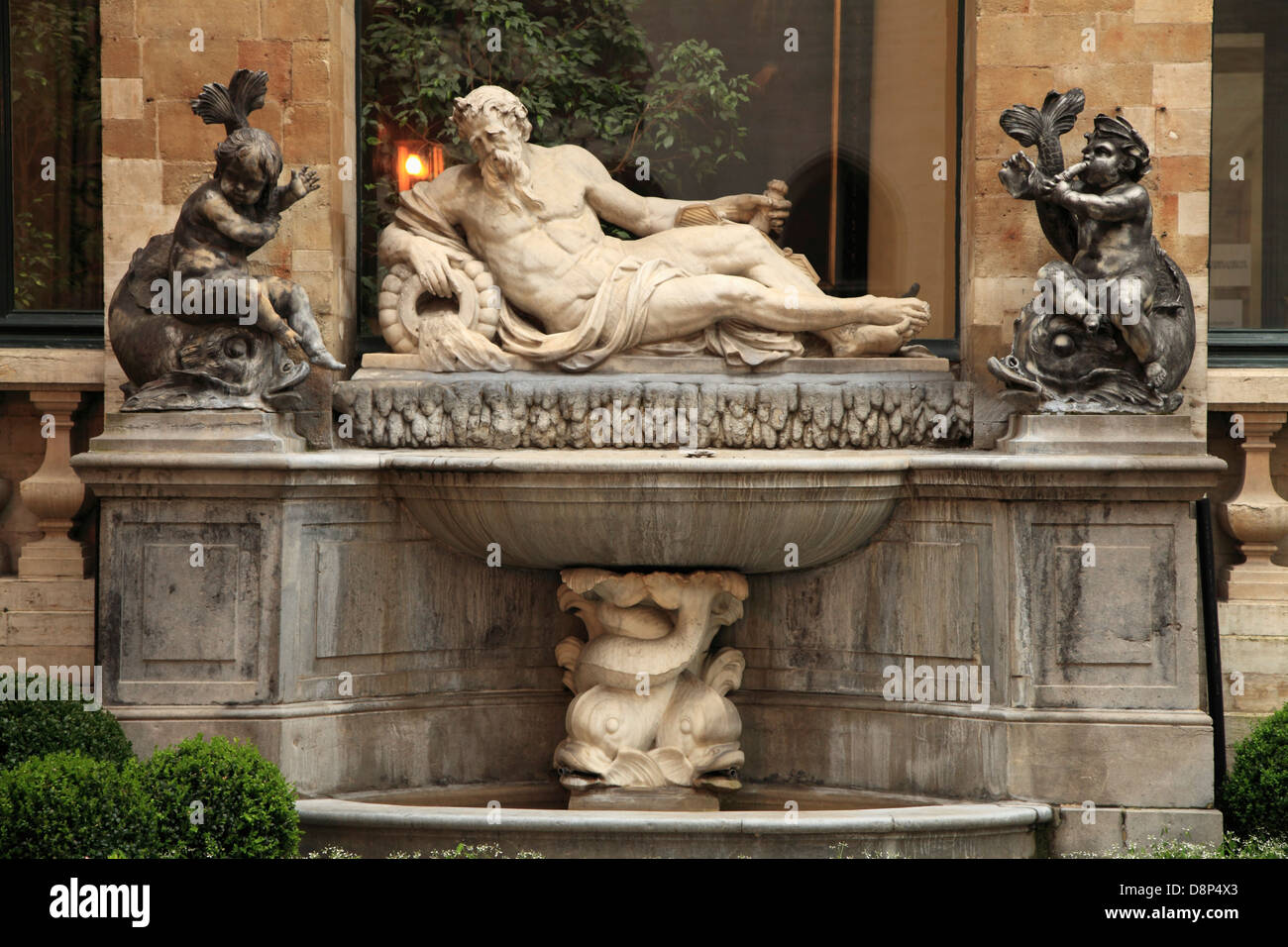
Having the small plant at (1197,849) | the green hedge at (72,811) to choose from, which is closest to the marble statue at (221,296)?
the green hedge at (72,811)

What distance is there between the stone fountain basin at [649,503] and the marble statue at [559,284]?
0.67 meters

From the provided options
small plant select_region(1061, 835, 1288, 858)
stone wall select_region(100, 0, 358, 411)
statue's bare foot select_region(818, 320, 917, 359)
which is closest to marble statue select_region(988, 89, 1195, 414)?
statue's bare foot select_region(818, 320, 917, 359)

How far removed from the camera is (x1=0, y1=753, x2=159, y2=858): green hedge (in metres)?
6.16

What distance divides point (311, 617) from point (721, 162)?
344cm

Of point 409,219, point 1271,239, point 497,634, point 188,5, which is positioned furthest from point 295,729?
point 1271,239

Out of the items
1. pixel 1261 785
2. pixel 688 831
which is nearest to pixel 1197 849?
pixel 1261 785

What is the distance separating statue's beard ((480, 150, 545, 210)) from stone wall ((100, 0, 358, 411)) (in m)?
0.78

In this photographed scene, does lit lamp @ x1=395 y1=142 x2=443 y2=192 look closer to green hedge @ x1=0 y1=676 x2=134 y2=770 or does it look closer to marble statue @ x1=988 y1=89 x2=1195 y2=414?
marble statue @ x1=988 y1=89 x2=1195 y2=414

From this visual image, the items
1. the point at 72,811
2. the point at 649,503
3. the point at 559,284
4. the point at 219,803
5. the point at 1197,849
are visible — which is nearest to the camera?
the point at 72,811

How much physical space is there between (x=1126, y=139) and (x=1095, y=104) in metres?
0.47

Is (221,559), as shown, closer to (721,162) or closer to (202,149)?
(202,149)

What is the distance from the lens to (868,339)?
840 cm

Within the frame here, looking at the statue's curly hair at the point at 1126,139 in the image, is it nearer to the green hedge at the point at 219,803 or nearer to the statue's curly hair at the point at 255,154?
the statue's curly hair at the point at 255,154

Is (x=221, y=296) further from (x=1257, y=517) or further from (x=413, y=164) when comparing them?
(x=1257, y=517)
